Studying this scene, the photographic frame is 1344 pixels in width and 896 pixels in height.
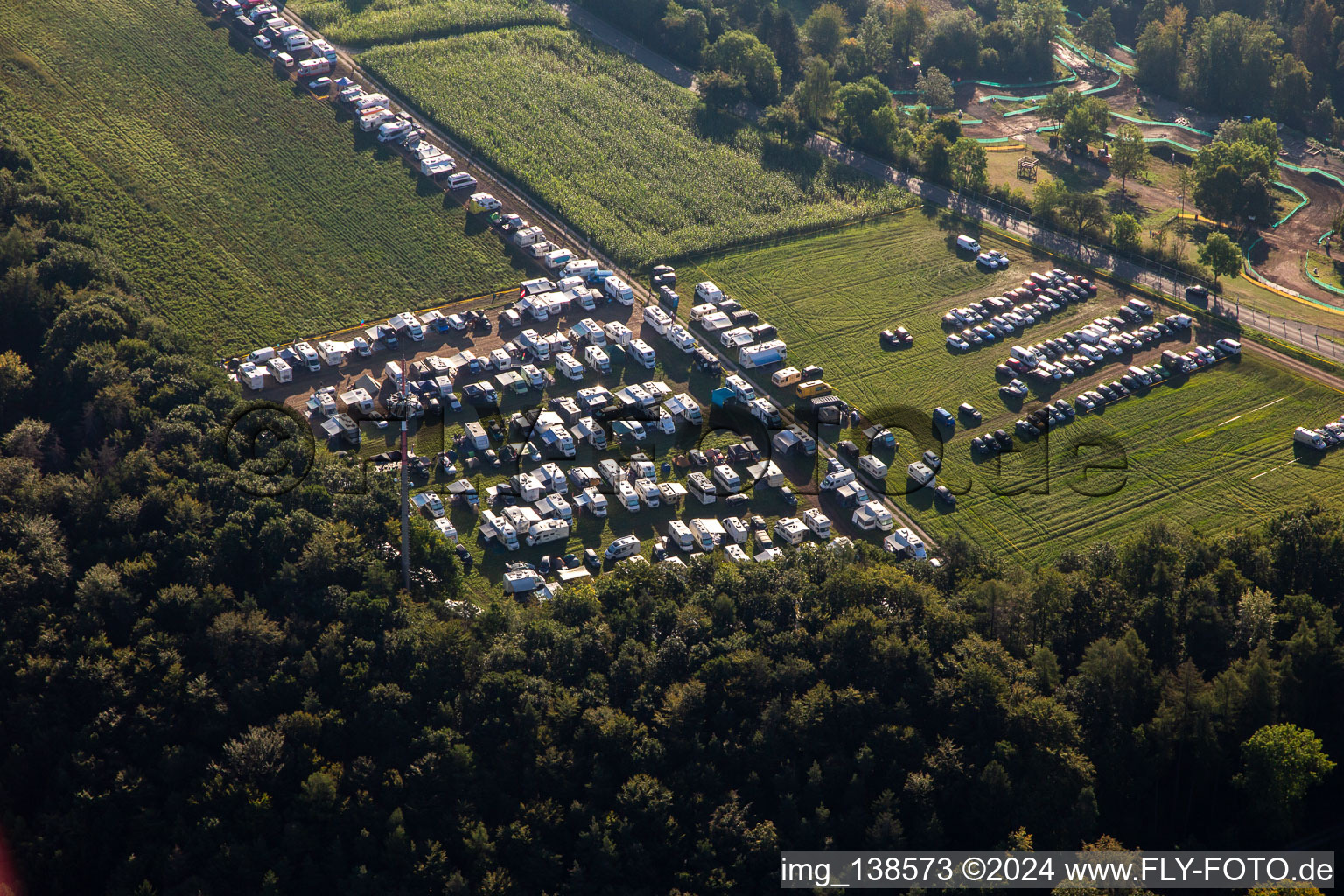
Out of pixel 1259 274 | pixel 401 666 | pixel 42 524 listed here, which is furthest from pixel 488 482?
pixel 1259 274

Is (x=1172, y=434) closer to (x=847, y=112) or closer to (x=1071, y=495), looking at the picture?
(x=1071, y=495)

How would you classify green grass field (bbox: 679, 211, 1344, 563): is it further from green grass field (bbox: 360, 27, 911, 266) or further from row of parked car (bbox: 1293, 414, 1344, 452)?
green grass field (bbox: 360, 27, 911, 266)

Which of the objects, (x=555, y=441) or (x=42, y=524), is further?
(x=555, y=441)

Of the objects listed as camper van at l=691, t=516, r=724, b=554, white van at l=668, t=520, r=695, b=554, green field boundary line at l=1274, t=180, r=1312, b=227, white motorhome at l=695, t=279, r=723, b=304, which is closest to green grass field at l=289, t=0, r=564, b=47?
white motorhome at l=695, t=279, r=723, b=304

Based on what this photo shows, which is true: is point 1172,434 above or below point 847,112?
below

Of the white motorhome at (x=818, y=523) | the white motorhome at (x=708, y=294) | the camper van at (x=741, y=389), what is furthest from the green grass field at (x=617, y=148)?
the white motorhome at (x=818, y=523)

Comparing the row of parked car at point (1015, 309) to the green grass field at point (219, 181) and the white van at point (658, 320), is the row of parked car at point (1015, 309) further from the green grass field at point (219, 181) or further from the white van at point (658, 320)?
the green grass field at point (219, 181)
